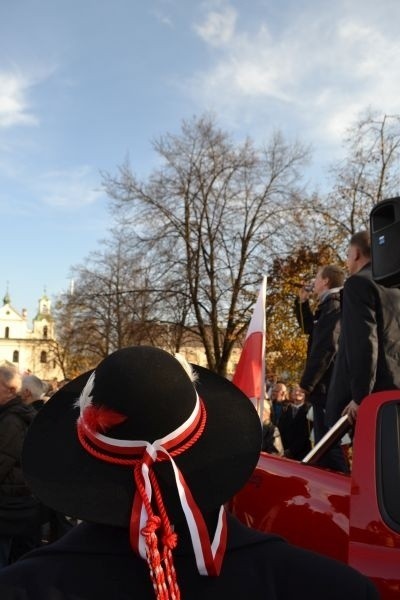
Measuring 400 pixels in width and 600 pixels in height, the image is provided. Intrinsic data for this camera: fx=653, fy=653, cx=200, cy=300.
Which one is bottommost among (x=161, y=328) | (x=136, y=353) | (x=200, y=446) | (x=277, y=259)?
(x=200, y=446)

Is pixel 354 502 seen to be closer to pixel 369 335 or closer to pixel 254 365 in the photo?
pixel 369 335

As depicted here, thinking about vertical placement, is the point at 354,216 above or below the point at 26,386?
above

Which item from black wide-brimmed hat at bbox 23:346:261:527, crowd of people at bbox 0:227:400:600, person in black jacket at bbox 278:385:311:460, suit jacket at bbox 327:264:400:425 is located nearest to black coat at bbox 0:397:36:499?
suit jacket at bbox 327:264:400:425

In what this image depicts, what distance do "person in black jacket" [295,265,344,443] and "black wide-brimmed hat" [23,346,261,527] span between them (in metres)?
4.29

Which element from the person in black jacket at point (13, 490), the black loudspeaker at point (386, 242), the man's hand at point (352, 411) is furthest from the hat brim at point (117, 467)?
the person in black jacket at point (13, 490)

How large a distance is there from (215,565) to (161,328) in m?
25.9

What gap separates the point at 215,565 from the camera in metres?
1.08

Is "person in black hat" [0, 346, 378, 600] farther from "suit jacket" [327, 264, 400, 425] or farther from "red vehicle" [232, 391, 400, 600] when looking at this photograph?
"suit jacket" [327, 264, 400, 425]

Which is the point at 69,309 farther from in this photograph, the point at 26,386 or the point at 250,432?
the point at 250,432

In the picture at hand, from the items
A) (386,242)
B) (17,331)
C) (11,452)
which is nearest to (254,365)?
(11,452)

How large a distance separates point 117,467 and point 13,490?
4071 millimetres

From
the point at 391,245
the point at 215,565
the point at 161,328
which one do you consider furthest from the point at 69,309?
the point at 215,565

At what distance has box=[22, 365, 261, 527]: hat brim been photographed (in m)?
1.15

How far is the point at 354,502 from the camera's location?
2.38m
